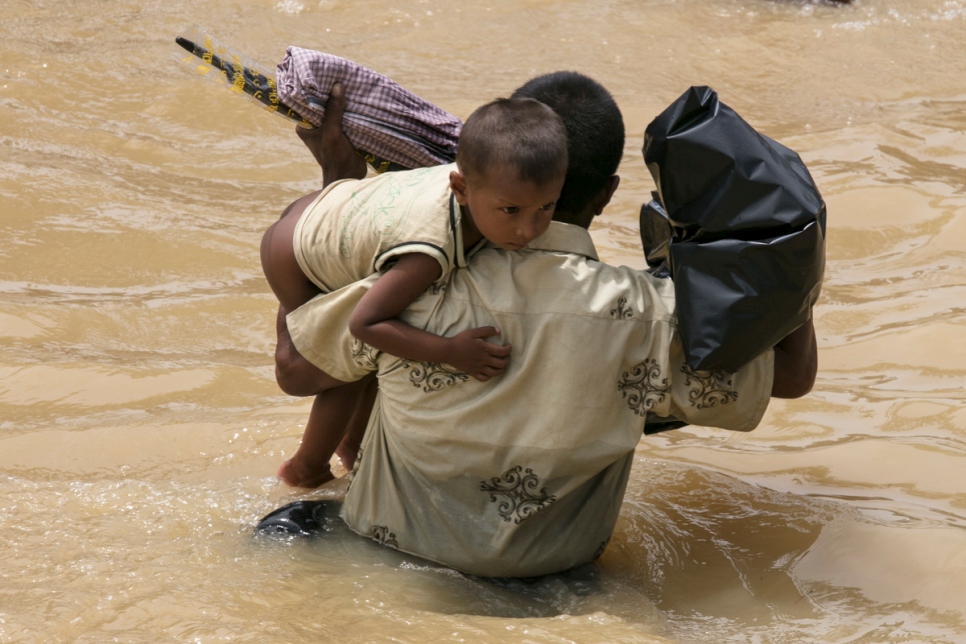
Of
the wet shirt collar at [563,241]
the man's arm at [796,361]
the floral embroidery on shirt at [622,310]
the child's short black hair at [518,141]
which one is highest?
the child's short black hair at [518,141]

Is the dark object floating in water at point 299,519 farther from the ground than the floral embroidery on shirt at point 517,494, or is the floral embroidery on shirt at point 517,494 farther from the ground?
the floral embroidery on shirt at point 517,494

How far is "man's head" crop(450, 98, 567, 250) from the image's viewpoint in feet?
6.92

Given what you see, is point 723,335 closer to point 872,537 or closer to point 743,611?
point 743,611

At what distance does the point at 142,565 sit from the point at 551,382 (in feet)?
3.11

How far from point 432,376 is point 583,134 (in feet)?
1.97

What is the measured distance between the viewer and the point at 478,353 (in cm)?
220

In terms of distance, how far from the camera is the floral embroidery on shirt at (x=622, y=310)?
222 cm

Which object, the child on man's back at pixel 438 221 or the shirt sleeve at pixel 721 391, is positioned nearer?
the child on man's back at pixel 438 221

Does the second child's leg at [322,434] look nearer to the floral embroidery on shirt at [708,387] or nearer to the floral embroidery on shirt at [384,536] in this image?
the floral embroidery on shirt at [384,536]

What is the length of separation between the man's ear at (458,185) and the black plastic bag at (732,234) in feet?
1.31

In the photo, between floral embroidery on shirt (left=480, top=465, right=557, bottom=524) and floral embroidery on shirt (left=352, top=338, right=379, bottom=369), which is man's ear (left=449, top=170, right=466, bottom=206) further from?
floral embroidery on shirt (left=480, top=465, right=557, bottom=524)

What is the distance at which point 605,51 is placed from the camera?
7.34 meters

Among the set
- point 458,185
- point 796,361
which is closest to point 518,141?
point 458,185

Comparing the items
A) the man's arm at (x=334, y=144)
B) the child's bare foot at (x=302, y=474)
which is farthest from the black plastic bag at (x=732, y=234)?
the child's bare foot at (x=302, y=474)
